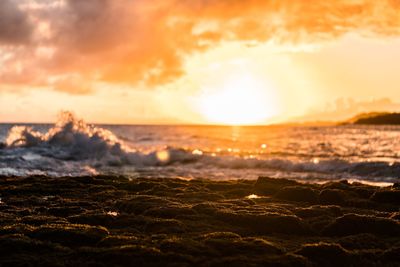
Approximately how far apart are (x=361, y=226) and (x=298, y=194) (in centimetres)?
537

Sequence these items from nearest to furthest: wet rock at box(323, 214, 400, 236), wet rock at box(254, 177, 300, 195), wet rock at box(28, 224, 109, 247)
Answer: wet rock at box(28, 224, 109, 247) → wet rock at box(323, 214, 400, 236) → wet rock at box(254, 177, 300, 195)

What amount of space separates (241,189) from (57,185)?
8.08m

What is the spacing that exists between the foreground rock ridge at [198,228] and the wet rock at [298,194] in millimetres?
38

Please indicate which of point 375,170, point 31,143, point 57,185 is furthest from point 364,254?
point 31,143

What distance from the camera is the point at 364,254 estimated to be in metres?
9.31

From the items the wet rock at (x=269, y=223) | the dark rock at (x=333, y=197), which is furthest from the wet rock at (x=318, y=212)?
the dark rock at (x=333, y=197)

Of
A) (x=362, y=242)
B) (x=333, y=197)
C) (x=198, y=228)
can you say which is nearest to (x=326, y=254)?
(x=362, y=242)

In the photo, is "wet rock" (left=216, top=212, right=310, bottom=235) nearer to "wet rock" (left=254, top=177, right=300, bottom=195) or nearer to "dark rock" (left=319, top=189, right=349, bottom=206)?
"dark rock" (left=319, top=189, right=349, bottom=206)

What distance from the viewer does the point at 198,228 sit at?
11.4 meters

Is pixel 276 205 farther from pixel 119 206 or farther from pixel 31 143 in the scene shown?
pixel 31 143

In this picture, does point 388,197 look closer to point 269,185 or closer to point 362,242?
point 269,185

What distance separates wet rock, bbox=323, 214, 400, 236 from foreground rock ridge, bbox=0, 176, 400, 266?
25mm

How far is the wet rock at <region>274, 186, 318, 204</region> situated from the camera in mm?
16594

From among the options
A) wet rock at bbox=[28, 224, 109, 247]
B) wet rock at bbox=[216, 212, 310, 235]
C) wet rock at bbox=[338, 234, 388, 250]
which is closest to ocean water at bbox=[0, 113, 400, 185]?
wet rock at bbox=[216, 212, 310, 235]
